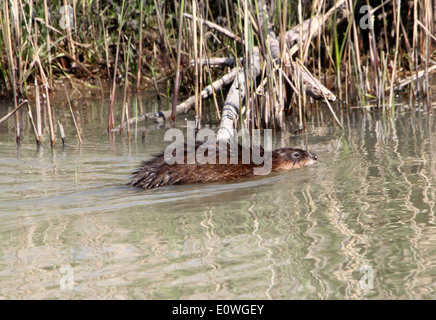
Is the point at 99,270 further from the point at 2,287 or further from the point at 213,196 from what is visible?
the point at 213,196

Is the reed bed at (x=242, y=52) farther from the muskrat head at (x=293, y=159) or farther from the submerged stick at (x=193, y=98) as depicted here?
the muskrat head at (x=293, y=159)

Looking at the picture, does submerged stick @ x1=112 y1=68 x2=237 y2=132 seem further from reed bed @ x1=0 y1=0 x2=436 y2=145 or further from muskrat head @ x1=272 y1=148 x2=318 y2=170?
muskrat head @ x1=272 y1=148 x2=318 y2=170

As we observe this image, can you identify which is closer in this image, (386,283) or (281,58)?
(386,283)

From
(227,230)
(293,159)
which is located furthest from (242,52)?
(227,230)

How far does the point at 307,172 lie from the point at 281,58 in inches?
69.4

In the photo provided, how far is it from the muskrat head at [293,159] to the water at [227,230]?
14 cm

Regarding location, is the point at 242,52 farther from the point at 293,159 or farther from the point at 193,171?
the point at 193,171

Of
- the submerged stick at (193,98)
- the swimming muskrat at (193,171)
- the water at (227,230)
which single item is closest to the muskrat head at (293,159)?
the swimming muskrat at (193,171)

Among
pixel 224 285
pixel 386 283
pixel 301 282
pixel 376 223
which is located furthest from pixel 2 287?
pixel 376 223

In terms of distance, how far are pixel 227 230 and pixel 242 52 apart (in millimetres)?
3991

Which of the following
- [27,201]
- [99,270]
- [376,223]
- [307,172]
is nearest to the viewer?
[99,270]

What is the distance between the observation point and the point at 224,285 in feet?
9.68

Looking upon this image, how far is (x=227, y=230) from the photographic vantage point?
379 centimetres

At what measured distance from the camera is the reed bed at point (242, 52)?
6.98 meters
